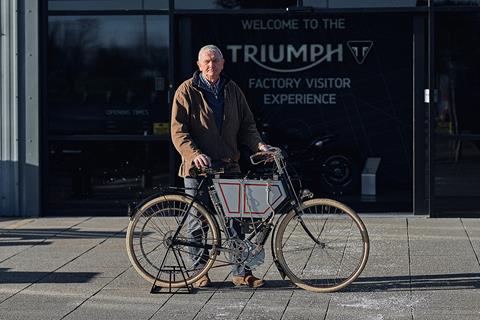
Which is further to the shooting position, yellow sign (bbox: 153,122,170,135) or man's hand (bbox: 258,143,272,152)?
yellow sign (bbox: 153,122,170,135)

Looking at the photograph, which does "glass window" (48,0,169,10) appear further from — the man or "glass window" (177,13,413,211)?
the man

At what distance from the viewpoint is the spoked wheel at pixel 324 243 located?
7688 mm

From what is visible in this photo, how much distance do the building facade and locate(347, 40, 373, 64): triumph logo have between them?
14 mm

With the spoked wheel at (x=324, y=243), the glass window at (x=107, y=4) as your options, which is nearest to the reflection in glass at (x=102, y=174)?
the glass window at (x=107, y=4)

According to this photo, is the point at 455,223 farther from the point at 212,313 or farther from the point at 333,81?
the point at 212,313

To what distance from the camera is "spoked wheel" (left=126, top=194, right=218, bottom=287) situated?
7770mm

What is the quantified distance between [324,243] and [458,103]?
169 inches

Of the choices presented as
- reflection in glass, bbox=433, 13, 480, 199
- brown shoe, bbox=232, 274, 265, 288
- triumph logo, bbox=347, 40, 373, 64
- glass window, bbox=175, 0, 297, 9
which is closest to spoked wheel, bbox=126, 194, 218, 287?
brown shoe, bbox=232, 274, 265, 288

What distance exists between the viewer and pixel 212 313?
714cm

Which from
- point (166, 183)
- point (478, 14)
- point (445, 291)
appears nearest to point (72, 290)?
point (445, 291)

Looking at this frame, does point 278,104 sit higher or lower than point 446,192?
higher

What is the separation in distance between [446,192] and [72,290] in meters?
5.31

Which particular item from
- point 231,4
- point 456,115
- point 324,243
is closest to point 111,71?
point 231,4

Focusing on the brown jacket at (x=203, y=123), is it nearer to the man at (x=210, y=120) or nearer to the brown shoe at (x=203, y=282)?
the man at (x=210, y=120)
